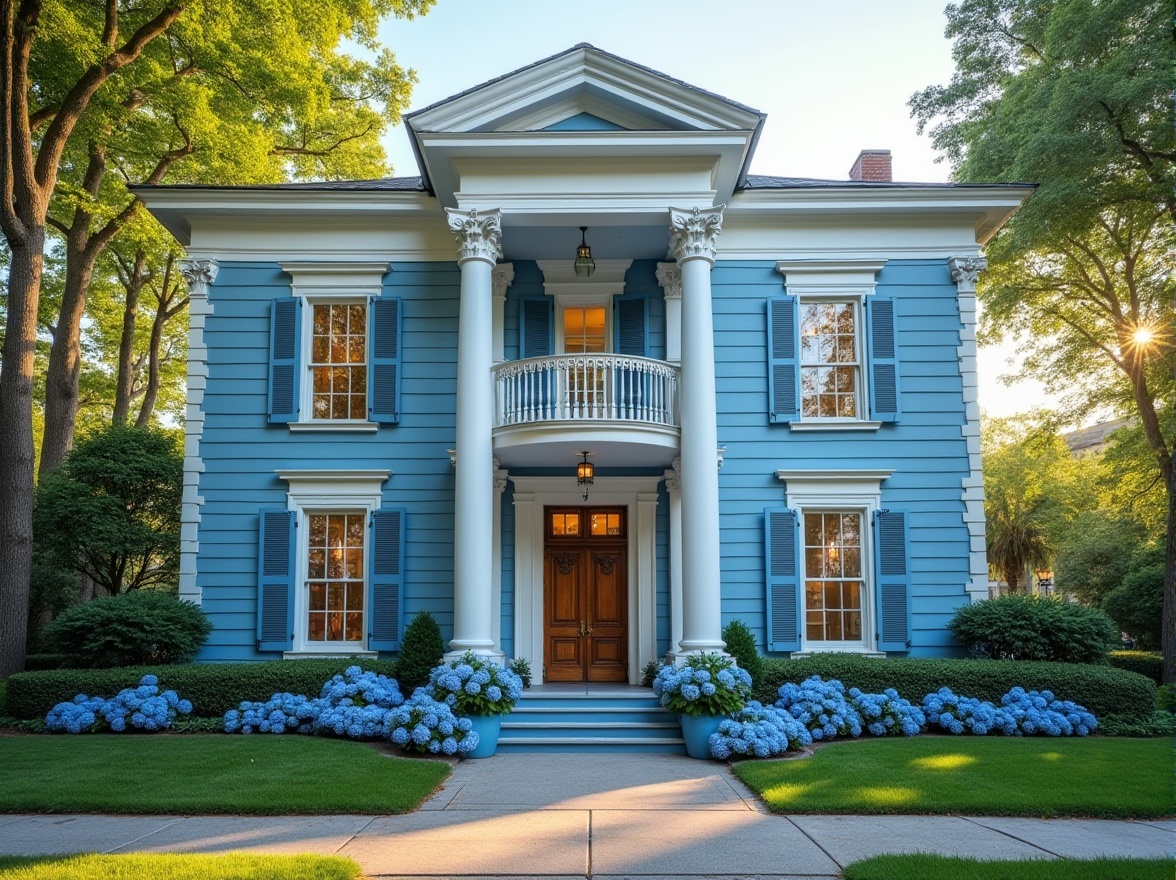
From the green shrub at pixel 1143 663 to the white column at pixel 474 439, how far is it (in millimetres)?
11328

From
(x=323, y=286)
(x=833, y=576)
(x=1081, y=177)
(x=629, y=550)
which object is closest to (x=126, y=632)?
(x=323, y=286)

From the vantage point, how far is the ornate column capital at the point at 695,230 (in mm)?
11859

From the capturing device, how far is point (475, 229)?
12.0 metres

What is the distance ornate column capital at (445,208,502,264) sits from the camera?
11992 millimetres

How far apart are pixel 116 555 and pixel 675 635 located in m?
9.05

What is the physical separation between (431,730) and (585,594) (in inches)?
164

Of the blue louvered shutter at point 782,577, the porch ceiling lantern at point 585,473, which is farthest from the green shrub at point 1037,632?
the porch ceiling lantern at point 585,473

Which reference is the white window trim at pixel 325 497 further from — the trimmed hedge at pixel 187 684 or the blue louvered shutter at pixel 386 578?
the trimmed hedge at pixel 187 684

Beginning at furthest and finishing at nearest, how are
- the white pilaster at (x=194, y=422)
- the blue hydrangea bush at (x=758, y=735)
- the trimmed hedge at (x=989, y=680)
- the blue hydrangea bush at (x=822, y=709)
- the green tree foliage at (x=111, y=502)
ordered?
the green tree foliage at (x=111, y=502), the white pilaster at (x=194, y=422), the trimmed hedge at (x=989, y=680), the blue hydrangea bush at (x=822, y=709), the blue hydrangea bush at (x=758, y=735)

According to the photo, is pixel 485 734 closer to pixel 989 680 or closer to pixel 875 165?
pixel 989 680

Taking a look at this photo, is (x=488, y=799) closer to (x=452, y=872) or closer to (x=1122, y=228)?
(x=452, y=872)

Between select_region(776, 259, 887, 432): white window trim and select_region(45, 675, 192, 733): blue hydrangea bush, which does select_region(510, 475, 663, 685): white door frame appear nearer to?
select_region(776, 259, 887, 432): white window trim

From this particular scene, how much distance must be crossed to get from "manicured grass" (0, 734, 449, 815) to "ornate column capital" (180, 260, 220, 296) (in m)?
6.36

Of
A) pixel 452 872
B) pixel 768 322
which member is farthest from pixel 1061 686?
pixel 452 872
